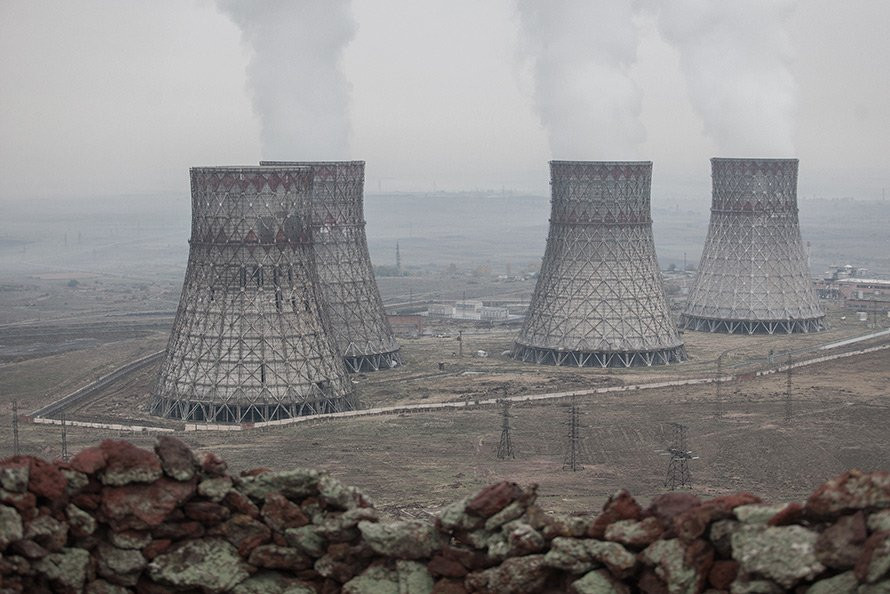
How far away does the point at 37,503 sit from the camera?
12508 millimetres

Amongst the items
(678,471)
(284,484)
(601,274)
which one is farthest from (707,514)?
(601,274)

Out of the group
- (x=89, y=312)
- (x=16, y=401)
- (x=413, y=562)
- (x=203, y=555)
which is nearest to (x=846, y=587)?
(x=413, y=562)

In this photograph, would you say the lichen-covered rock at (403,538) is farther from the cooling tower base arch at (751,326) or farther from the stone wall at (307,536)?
the cooling tower base arch at (751,326)

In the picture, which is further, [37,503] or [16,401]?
[16,401]

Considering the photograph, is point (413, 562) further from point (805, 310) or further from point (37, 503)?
point (805, 310)

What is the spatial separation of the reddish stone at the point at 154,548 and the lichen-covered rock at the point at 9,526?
1.17 m

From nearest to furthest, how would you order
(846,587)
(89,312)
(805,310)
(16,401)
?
(846,587) → (16,401) → (805,310) → (89,312)

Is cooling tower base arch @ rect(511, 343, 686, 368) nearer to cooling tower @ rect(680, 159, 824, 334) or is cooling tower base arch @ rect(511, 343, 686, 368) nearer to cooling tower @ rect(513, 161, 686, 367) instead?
cooling tower @ rect(513, 161, 686, 367)

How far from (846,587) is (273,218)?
45438mm

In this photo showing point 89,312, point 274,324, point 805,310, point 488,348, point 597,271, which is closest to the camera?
point 274,324

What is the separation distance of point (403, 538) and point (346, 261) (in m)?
55.1

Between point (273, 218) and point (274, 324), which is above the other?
point (273, 218)

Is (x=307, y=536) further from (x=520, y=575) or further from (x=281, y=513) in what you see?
(x=520, y=575)

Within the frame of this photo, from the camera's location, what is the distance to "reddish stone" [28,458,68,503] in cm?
1236
